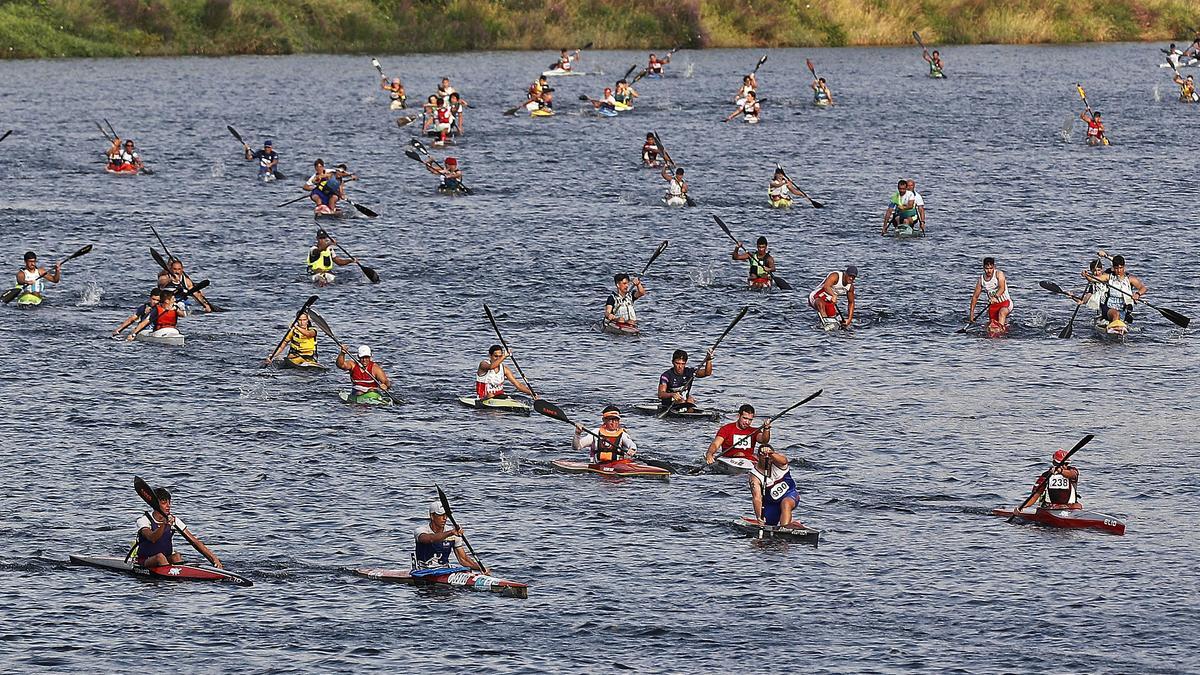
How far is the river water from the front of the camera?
1442 inches

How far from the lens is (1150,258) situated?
241ft

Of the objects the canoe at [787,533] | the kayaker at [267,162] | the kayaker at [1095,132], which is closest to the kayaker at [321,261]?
the kayaker at [267,162]

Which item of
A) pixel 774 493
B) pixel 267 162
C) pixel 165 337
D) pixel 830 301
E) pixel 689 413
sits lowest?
pixel 774 493

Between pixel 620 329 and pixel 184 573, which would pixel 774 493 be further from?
pixel 620 329

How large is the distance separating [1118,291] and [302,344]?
26.2 meters

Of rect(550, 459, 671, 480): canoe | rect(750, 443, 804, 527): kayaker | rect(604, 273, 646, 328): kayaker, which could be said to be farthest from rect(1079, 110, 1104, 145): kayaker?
rect(750, 443, 804, 527): kayaker

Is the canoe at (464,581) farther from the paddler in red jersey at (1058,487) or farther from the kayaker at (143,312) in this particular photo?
the kayaker at (143,312)

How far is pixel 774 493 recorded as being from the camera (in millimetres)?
41344

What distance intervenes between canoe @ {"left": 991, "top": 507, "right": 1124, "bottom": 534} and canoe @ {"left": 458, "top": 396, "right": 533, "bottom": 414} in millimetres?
14962

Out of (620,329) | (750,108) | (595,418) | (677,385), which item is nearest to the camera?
(677,385)

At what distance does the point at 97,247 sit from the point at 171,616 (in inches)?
→ 1572

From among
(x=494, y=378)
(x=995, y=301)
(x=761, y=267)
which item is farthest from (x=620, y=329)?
(x=995, y=301)

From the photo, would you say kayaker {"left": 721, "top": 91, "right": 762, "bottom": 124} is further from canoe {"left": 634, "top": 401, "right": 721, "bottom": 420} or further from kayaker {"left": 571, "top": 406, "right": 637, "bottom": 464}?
kayaker {"left": 571, "top": 406, "right": 637, "bottom": 464}

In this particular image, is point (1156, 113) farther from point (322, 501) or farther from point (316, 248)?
point (322, 501)
